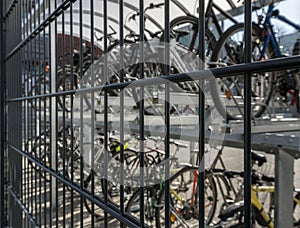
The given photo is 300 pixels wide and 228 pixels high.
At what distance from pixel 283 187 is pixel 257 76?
82cm

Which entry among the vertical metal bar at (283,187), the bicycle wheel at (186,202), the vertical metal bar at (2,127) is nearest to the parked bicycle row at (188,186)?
the bicycle wheel at (186,202)

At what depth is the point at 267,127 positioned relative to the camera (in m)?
1.25

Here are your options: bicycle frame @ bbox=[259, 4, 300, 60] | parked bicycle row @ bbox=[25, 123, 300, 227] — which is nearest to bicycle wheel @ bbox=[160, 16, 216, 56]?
bicycle frame @ bbox=[259, 4, 300, 60]

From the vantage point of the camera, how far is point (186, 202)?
211 cm

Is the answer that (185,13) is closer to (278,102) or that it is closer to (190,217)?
(278,102)

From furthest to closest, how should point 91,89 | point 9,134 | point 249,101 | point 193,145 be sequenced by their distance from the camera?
point 193,145
point 9,134
point 91,89
point 249,101

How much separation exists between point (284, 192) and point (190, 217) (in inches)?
39.5

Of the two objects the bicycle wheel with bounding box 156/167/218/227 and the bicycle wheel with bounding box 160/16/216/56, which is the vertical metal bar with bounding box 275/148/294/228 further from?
the bicycle wheel with bounding box 160/16/216/56

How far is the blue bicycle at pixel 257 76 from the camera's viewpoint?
162cm

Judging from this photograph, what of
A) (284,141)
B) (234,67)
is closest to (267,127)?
(284,141)

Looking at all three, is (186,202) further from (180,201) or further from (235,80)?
(235,80)

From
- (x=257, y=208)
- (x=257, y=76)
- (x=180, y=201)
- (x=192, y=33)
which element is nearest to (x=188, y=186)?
(x=180, y=201)

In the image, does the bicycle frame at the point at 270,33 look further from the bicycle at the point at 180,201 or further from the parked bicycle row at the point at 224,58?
the bicycle at the point at 180,201

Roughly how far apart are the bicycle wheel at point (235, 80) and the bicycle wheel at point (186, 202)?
378 millimetres
